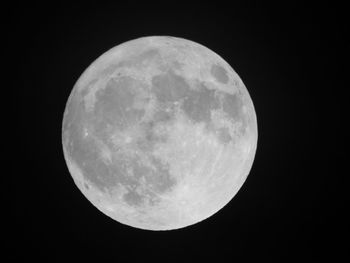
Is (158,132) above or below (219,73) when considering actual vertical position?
below

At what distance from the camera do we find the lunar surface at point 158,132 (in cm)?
477

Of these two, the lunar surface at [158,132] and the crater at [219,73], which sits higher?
the crater at [219,73]

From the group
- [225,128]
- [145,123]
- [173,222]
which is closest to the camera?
[145,123]

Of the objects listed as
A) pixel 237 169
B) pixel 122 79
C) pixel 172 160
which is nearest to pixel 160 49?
pixel 122 79

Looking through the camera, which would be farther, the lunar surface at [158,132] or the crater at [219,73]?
the crater at [219,73]

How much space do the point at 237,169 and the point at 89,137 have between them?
1.85 m

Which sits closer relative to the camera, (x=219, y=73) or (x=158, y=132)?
(x=158, y=132)

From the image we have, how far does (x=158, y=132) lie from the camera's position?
4.72 metres

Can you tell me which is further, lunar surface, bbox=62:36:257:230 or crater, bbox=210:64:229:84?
crater, bbox=210:64:229:84

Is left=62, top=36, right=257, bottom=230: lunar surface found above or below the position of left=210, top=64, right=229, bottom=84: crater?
below

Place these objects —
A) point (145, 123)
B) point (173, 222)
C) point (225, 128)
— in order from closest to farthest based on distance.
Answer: point (145, 123) → point (225, 128) → point (173, 222)

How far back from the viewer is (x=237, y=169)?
538 cm

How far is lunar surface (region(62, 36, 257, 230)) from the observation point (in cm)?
477

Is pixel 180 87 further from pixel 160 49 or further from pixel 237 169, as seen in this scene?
pixel 237 169
